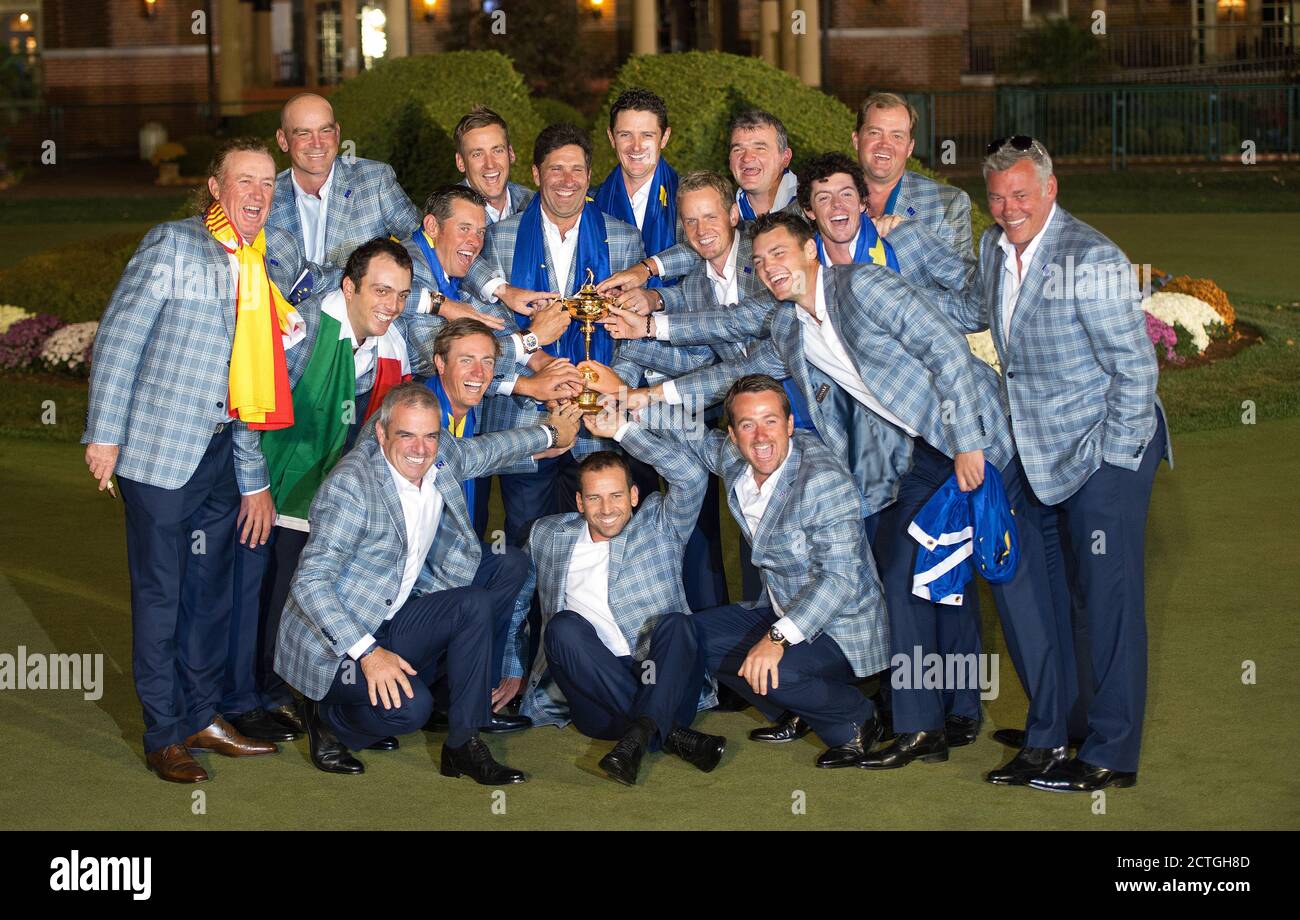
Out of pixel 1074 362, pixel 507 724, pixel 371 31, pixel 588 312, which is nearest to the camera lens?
pixel 1074 362

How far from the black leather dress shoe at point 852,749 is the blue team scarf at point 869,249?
1.66 meters

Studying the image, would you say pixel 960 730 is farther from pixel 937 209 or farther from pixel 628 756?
pixel 937 209

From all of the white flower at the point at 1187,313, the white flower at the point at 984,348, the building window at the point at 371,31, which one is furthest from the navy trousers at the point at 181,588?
the building window at the point at 371,31

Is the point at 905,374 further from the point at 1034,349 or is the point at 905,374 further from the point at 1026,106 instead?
the point at 1026,106

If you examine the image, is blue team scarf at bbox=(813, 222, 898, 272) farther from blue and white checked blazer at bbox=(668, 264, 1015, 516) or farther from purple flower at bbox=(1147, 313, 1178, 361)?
purple flower at bbox=(1147, 313, 1178, 361)

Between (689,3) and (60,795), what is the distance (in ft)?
127

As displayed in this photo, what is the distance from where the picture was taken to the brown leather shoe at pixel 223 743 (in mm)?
6312

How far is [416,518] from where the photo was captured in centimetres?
629

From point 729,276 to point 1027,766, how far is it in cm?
236

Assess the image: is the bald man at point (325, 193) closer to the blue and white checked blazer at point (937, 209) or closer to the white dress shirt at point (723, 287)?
the white dress shirt at point (723, 287)

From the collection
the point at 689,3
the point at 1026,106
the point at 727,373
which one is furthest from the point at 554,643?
the point at 689,3

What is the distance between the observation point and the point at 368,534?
6148 millimetres

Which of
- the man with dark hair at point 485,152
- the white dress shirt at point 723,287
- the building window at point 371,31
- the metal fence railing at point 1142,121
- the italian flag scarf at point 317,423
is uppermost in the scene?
the building window at point 371,31

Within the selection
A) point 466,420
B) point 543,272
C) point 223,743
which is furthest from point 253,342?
point 543,272
